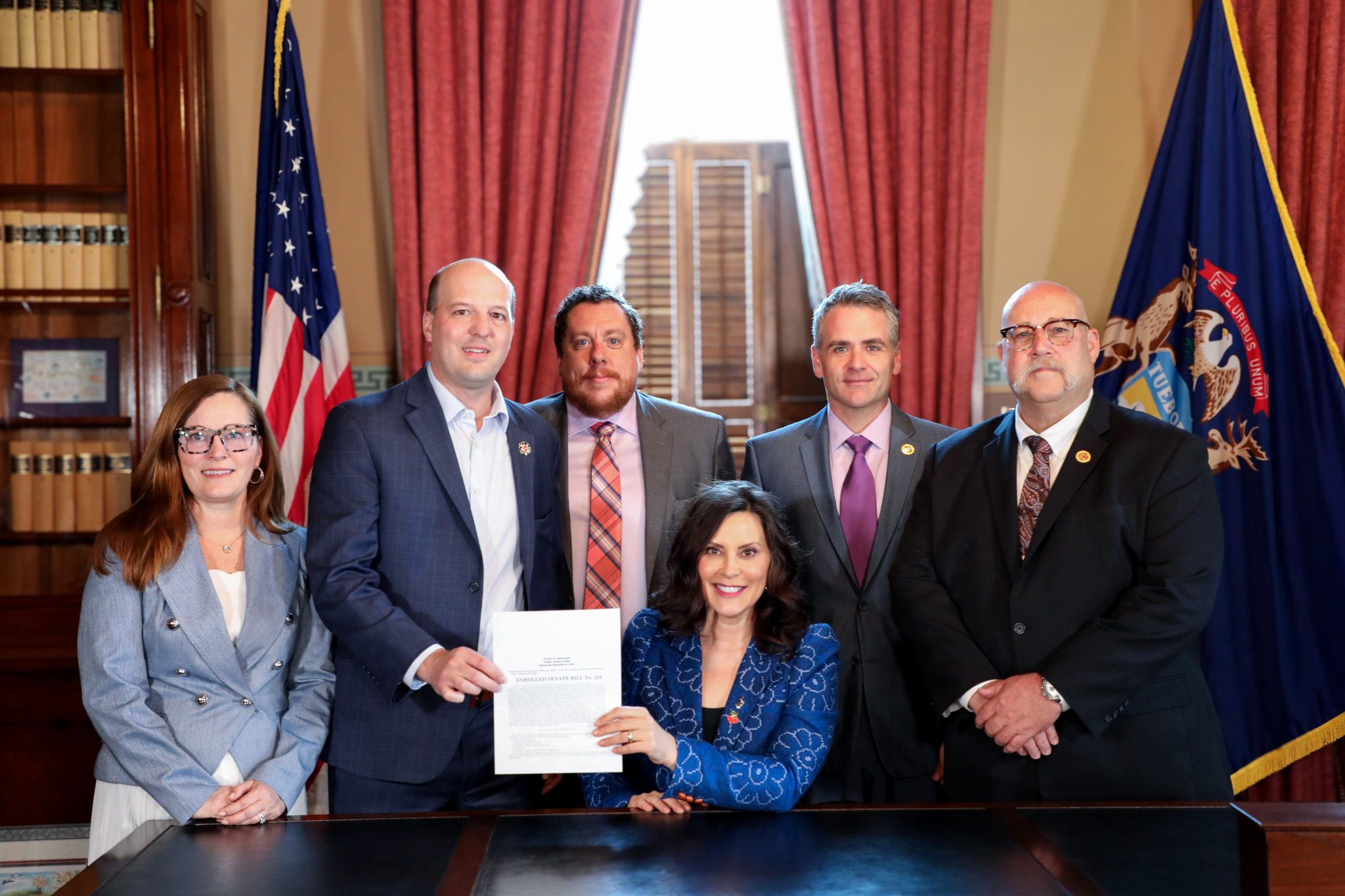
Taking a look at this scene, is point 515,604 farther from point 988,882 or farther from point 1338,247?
point 1338,247

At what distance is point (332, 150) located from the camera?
4.39 metres

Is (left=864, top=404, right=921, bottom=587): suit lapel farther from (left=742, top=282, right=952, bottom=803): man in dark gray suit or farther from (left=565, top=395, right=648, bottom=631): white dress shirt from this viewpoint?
(left=565, top=395, right=648, bottom=631): white dress shirt

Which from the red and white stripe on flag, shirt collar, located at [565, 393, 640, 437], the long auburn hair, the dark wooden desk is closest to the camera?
the dark wooden desk

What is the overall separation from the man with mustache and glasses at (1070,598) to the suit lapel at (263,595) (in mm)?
1446

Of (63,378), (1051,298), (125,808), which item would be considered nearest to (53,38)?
(63,378)

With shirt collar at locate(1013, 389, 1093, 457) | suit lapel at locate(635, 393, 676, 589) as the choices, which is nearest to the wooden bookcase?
suit lapel at locate(635, 393, 676, 589)

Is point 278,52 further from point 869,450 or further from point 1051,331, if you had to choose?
point 1051,331

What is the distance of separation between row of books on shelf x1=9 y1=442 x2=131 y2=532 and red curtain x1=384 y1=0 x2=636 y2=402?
112cm

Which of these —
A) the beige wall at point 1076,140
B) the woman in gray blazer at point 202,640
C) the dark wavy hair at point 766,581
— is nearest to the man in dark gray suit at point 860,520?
the dark wavy hair at point 766,581

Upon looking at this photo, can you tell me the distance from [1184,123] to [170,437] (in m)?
3.52

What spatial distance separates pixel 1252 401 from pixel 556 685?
9.48 feet

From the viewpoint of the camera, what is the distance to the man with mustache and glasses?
2434 mm

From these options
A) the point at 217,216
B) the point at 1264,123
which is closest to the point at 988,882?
the point at 1264,123

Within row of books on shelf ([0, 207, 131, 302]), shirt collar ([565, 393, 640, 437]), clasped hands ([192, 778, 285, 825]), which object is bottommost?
clasped hands ([192, 778, 285, 825])
